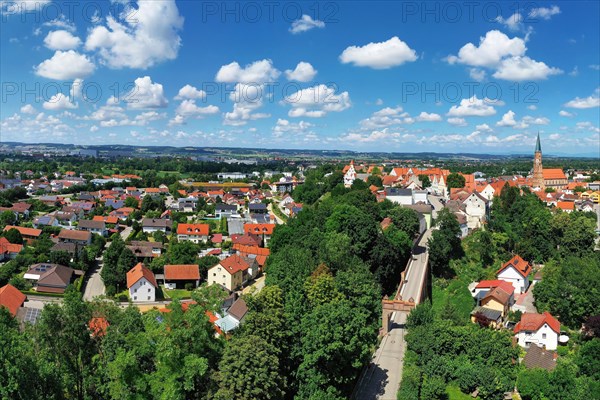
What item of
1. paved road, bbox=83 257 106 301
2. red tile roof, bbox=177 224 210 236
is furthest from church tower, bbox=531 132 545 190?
paved road, bbox=83 257 106 301

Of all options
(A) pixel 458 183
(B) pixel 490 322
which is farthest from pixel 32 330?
(A) pixel 458 183

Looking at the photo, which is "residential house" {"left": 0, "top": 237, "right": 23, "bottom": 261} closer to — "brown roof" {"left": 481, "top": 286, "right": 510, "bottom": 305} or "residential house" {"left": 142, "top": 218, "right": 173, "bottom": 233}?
"residential house" {"left": 142, "top": 218, "right": 173, "bottom": 233}

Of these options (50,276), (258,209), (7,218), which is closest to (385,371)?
(50,276)

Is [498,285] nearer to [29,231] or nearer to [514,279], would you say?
[514,279]

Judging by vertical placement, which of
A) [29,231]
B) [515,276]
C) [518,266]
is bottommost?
[515,276]

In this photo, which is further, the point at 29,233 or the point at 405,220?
the point at 29,233

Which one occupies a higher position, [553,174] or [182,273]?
[553,174]
